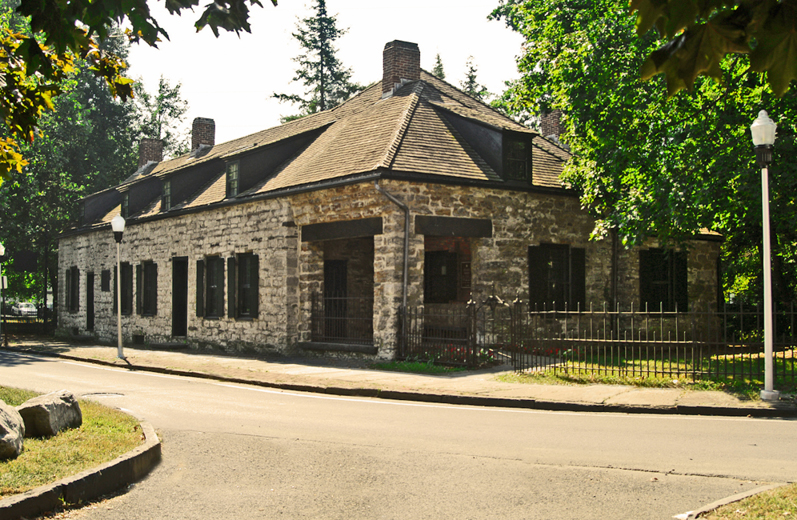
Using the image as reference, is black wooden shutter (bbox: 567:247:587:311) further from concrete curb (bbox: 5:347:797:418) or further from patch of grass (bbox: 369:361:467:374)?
concrete curb (bbox: 5:347:797:418)

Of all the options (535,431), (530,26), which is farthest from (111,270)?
(535,431)

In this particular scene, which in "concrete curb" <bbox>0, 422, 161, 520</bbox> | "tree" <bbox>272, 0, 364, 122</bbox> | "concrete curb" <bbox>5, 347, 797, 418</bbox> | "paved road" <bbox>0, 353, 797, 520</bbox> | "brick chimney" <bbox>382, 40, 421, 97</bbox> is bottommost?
"concrete curb" <bbox>5, 347, 797, 418</bbox>

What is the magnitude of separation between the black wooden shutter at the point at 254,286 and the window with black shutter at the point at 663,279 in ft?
36.7

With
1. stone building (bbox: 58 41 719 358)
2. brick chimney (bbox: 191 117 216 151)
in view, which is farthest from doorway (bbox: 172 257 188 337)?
brick chimney (bbox: 191 117 216 151)

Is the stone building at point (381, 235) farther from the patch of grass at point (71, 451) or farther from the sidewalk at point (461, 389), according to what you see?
the patch of grass at point (71, 451)

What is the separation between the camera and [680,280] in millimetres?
21438

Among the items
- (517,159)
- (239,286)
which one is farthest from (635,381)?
(239,286)

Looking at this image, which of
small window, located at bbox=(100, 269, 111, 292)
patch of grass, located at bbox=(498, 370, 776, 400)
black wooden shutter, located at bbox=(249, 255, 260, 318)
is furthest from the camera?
small window, located at bbox=(100, 269, 111, 292)

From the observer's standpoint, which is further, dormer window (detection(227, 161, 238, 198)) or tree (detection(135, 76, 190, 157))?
tree (detection(135, 76, 190, 157))

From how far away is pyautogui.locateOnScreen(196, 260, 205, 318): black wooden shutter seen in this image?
22.5 meters

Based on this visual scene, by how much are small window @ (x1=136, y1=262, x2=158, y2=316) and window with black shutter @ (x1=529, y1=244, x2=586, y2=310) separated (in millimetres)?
14371

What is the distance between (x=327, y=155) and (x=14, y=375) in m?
9.46

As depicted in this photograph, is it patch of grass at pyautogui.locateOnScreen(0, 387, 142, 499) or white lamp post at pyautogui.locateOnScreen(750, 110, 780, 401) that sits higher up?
white lamp post at pyautogui.locateOnScreen(750, 110, 780, 401)

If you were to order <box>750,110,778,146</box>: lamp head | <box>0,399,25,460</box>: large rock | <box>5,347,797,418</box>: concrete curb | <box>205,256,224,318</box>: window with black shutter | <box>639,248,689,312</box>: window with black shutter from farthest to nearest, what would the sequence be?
<box>205,256,224,318</box>: window with black shutter → <box>639,248,689,312</box>: window with black shutter → <box>750,110,778,146</box>: lamp head → <box>5,347,797,418</box>: concrete curb → <box>0,399,25,460</box>: large rock
